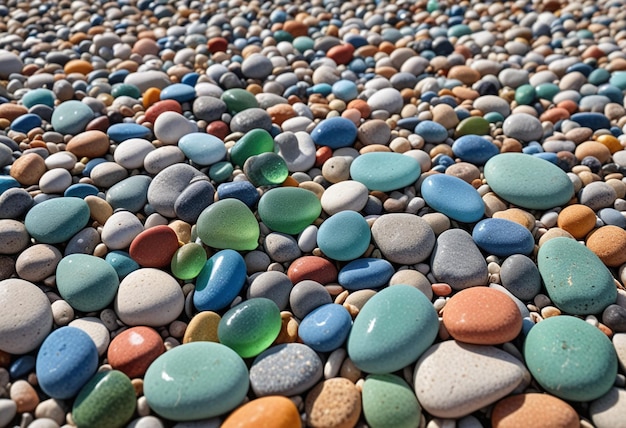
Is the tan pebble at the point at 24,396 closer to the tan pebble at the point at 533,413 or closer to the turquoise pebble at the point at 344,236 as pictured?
the turquoise pebble at the point at 344,236

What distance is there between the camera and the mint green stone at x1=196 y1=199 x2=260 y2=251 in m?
1.29

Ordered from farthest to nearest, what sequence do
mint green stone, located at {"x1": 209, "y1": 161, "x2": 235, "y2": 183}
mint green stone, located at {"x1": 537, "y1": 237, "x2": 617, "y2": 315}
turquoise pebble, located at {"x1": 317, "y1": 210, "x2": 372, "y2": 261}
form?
mint green stone, located at {"x1": 209, "y1": 161, "x2": 235, "y2": 183}
turquoise pebble, located at {"x1": 317, "y1": 210, "x2": 372, "y2": 261}
mint green stone, located at {"x1": 537, "y1": 237, "x2": 617, "y2": 315}

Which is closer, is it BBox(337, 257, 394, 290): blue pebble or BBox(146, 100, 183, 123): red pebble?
BBox(337, 257, 394, 290): blue pebble

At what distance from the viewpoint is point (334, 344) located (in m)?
1.08

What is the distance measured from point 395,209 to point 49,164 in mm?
1048

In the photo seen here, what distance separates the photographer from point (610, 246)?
129 centimetres

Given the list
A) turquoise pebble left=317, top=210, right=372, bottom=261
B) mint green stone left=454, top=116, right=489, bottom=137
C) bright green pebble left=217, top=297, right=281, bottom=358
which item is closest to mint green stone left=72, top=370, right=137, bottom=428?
bright green pebble left=217, top=297, right=281, bottom=358

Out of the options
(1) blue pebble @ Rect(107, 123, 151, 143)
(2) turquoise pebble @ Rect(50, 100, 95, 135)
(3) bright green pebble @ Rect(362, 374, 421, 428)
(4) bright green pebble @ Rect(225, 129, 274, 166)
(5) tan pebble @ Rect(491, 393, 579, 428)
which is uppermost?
(2) turquoise pebble @ Rect(50, 100, 95, 135)

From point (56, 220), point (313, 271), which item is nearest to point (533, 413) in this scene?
point (313, 271)

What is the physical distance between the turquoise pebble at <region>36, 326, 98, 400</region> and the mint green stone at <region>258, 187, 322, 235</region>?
1.74 ft

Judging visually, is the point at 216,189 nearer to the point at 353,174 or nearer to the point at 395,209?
the point at 353,174

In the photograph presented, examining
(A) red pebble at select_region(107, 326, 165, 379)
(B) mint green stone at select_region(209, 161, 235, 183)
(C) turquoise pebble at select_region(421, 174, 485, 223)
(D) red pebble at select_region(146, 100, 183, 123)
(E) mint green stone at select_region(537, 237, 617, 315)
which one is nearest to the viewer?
(A) red pebble at select_region(107, 326, 165, 379)

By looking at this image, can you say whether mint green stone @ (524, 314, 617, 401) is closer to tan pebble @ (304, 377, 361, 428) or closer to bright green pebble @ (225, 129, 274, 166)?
tan pebble @ (304, 377, 361, 428)

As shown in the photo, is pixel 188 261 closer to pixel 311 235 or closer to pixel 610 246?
pixel 311 235
